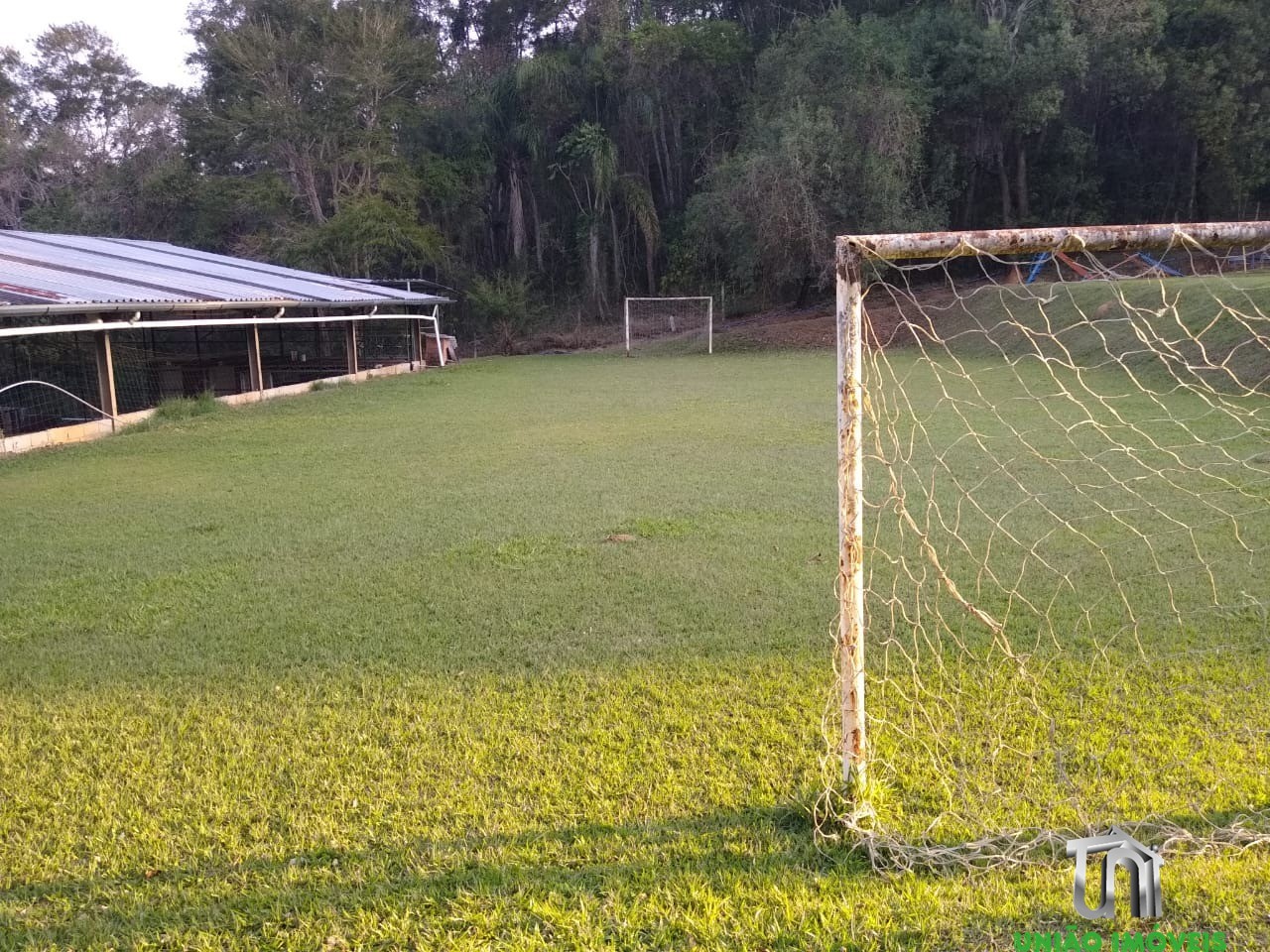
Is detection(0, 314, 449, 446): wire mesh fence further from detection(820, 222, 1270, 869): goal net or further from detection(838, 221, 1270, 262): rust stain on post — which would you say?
detection(838, 221, 1270, 262): rust stain on post

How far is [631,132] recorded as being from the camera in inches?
1442

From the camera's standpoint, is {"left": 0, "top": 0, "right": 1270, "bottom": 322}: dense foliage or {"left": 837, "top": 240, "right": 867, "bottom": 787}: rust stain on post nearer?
{"left": 837, "top": 240, "right": 867, "bottom": 787}: rust stain on post

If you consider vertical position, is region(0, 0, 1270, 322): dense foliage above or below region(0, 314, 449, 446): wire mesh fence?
above

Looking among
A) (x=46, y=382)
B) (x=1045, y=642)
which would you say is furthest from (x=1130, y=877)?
(x=46, y=382)

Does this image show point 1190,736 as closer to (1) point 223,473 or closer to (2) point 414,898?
(2) point 414,898

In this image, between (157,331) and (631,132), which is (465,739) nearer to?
(157,331)

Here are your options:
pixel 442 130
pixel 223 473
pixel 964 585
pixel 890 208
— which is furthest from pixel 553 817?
pixel 442 130

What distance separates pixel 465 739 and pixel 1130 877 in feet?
7.42

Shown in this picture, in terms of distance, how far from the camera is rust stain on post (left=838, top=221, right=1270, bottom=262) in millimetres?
2863

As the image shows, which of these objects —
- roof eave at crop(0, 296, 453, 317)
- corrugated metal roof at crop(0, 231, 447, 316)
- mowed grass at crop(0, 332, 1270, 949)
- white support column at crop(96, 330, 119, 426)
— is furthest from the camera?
white support column at crop(96, 330, 119, 426)

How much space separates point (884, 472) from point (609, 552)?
10.5ft

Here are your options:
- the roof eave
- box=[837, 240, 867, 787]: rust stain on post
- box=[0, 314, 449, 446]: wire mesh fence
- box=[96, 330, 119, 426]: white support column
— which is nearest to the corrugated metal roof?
the roof eave

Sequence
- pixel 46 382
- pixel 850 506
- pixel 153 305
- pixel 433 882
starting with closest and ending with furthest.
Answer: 1. pixel 433 882
2. pixel 850 506
3. pixel 153 305
4. pixel 46 382

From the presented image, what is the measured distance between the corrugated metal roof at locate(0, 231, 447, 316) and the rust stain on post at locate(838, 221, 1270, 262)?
10642 millimetres
